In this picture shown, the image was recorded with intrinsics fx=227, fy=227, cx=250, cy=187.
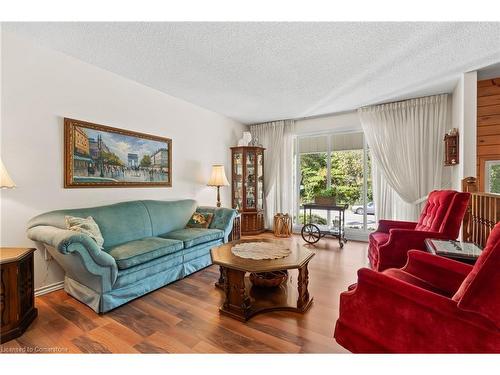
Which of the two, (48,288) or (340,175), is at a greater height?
(340,175)

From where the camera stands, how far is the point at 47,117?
2.30m

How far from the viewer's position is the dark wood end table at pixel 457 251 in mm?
1569

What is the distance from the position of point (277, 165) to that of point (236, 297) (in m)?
3.47

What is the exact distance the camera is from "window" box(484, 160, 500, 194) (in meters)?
3.07

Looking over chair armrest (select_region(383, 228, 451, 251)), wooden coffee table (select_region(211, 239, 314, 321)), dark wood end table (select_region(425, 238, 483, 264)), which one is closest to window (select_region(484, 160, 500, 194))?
chair armrest (select_region(383, 228, 451, 251))

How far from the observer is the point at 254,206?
4.83m

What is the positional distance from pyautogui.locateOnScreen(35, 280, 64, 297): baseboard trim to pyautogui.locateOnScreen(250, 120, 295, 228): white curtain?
367cm

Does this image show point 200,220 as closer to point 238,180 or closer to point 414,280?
point 238,180

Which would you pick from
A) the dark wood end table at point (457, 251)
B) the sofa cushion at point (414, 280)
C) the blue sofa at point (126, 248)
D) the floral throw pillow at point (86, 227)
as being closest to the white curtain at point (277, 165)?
the blue sofa at point (126, 248)

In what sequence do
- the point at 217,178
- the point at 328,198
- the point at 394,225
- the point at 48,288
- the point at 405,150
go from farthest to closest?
the point at 328,198 → the point at 217,178 → the point at 405,150 → the point at 394,225 → the point at 48,288

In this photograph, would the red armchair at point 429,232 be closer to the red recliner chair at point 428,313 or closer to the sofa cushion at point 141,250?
the red recliner chair at point 428,313

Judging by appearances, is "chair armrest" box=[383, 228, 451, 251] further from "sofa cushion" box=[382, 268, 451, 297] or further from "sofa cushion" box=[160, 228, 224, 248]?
"sofa cushion" box=[160, 228, 224, 248]

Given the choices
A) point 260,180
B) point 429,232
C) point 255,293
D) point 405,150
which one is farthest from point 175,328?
point 405,150

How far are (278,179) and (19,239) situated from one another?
4.05 metres
